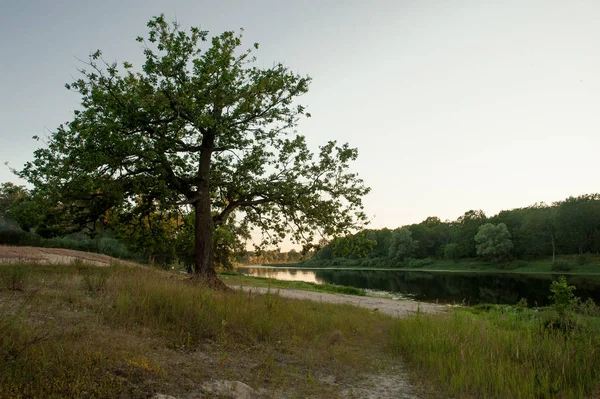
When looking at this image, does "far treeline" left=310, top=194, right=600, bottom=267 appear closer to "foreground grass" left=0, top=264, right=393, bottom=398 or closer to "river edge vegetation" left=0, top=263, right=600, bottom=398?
"river edge vegetation" left=0, top=263, right=600, bottom=398

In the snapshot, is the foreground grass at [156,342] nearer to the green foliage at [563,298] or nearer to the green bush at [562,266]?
the green foliage at [563,298]

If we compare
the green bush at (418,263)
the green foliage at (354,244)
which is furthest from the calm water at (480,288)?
the green bush at (418,263)

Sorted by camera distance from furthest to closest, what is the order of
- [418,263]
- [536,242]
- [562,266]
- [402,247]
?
1. [402,247]
2. [418,263]
3. [536,242]
4. [562,266]

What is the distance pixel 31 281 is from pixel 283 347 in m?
6.70

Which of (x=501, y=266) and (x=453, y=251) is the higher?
(x=453, y=251)

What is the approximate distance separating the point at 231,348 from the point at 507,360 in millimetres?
5340

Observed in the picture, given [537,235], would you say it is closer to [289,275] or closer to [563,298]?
[289,275]

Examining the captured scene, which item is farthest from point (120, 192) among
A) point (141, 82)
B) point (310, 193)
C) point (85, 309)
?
point (310, 193)

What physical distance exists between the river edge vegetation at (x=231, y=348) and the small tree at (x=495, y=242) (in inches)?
3422

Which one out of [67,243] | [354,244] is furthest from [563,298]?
[67,243]

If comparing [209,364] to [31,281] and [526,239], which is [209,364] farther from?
[526,239]

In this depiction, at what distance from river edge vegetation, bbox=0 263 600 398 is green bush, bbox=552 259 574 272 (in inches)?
3010

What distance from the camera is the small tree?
8600 centimetres

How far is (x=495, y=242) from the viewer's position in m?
87.4
